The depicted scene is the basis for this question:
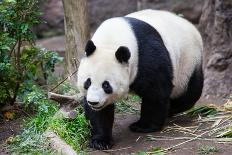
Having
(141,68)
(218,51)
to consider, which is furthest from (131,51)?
(218,51)

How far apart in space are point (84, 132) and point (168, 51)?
125 centimetres

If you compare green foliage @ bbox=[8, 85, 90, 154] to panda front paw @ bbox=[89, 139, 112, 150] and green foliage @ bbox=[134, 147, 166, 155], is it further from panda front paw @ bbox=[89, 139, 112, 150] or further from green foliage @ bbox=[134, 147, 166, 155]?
green foliage @ bbox=[134, 147, 166, 155]

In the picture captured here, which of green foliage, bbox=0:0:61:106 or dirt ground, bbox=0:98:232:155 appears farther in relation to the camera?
green foliage, bbox=0:0:61:106

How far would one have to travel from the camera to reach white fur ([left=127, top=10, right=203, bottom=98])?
615 centimetres

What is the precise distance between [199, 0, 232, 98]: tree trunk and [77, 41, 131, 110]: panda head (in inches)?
144

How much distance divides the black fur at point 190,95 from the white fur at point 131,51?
0.07 m

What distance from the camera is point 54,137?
18.4ft

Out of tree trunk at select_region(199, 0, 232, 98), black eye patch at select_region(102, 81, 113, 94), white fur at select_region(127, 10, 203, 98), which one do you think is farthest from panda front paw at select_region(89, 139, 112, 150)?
tree trunk at select_region(199, 0, 232, 98)

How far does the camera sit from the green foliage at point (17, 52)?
21.9 ft

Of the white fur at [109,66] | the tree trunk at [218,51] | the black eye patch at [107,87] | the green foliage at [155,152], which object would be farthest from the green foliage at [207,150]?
the tree trunk at [218,51]

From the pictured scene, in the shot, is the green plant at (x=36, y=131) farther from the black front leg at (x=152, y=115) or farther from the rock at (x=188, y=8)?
the rock at (x=188, y=8)

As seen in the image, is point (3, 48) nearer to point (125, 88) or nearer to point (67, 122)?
point (67, 122)

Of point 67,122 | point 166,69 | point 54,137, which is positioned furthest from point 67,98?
point 166,69

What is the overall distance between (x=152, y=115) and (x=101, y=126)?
2.00ft
